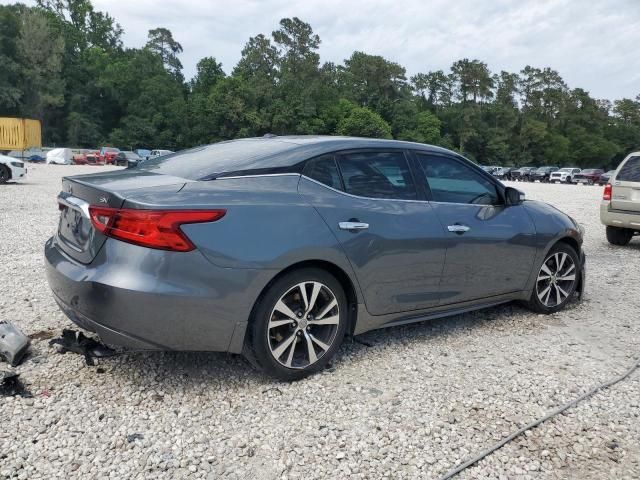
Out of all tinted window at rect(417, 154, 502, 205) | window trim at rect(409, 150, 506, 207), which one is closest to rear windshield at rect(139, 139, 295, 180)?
window trim at rect(409, 150, 506, 207)

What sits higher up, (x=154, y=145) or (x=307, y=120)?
(x=307, y=120)

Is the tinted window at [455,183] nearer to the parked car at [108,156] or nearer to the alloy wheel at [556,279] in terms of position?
the alloy wheel at [556,279]

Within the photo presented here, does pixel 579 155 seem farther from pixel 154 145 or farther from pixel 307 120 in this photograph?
pixel 154 145

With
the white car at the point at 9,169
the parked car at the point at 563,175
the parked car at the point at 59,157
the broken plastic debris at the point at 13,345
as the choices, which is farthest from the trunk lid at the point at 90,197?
the parked car at the point at 563,175

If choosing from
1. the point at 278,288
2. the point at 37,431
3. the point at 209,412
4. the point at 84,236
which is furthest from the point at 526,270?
the point at 37,431

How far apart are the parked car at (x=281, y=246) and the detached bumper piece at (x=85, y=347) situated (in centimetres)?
26

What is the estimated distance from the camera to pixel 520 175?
58781mm

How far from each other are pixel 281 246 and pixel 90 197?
116cm

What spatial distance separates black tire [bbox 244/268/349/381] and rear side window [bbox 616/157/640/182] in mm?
7527

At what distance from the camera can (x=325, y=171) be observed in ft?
12.0

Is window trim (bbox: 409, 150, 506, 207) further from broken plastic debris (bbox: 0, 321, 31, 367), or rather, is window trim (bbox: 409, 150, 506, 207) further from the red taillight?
broken plastic debris (bbox: 0, 321, 31, 367)

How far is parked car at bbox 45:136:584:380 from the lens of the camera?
2967mm

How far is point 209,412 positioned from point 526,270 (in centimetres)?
304

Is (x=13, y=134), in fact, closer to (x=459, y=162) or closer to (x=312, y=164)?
(x=459, y=162)
